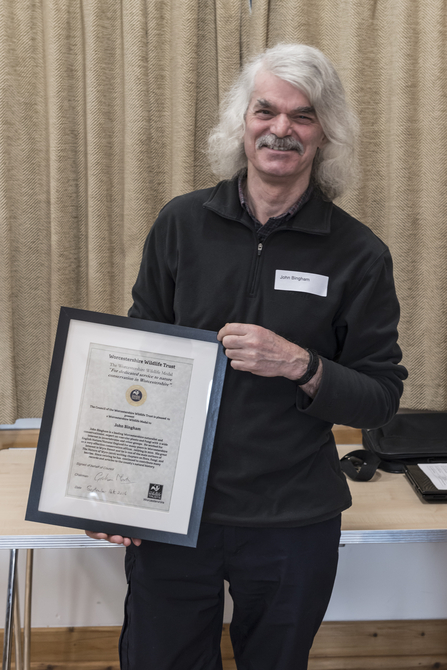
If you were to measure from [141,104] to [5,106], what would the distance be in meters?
0.40

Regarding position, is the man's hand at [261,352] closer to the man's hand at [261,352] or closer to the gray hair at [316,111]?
the man's hand at [261,352]

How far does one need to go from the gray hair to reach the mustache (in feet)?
0.30

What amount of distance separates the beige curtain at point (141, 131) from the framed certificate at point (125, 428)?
29.0 inches

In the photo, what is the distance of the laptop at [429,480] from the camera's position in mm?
1531

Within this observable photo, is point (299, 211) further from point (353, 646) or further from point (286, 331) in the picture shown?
point (353, 646)

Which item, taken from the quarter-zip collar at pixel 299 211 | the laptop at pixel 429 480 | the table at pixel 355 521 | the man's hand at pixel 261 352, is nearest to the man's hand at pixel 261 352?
the man's hand at pixel 261 352

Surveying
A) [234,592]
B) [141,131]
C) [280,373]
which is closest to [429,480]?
[234,592]

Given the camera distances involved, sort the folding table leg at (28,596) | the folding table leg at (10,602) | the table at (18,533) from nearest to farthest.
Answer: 1. the table at (18,533)
2. the folding table leg at (10,602)
3. the folding table leg at (28,596)

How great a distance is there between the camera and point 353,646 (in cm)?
198

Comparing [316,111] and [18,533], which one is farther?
[18,533]

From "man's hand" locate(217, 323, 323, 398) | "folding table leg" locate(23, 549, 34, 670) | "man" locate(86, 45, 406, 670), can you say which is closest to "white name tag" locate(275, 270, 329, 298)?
"man" locate(86, 45, 406, 670)

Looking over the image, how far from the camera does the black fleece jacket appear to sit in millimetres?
1025

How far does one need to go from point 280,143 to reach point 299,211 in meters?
0.13

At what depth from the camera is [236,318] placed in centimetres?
104
